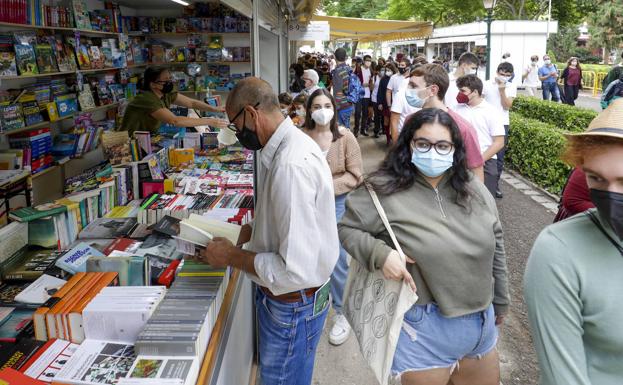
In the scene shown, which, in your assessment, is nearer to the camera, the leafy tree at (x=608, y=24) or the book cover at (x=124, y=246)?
the book cover at (x=124, y=246)

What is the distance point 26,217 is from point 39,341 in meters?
0.92

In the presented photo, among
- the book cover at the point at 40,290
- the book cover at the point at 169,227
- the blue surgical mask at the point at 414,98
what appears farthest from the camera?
the blue surgical mask at the point at 414,98

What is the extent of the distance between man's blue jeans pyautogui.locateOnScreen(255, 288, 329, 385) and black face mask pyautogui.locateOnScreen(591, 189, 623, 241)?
1.18m

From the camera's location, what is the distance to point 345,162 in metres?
3.82

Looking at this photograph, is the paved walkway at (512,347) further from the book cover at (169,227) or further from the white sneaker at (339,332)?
the book cover at (169,227)

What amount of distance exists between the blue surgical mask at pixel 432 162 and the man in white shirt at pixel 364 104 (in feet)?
30.9

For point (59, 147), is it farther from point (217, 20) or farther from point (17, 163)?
point (217, 20)

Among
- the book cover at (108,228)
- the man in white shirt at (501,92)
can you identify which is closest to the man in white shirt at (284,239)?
the book cover at (108,228)

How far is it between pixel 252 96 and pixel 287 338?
1.03 m

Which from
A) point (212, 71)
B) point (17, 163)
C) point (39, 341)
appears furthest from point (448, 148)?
point (212, 71)

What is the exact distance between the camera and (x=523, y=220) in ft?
20.2

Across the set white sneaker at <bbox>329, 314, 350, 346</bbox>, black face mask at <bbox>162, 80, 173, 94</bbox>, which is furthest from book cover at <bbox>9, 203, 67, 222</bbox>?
black face mask at <bbox>162, 80, 173, 94</bbox>

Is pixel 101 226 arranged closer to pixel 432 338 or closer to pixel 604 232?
pixel 432 338

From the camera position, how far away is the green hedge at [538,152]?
7.04m
